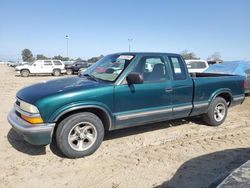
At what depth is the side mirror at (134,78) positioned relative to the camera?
4660mm

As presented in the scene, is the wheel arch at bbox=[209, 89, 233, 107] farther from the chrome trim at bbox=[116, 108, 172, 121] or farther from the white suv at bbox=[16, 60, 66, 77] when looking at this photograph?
the white suv at bbox=[16, 60, 66, 77]

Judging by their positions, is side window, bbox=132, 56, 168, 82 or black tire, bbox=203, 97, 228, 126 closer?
side window, bbox=132, 56, 168, 82

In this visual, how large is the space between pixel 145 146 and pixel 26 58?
108178mm

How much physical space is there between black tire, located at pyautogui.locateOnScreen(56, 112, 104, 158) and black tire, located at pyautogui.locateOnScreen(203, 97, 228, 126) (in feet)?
10.0

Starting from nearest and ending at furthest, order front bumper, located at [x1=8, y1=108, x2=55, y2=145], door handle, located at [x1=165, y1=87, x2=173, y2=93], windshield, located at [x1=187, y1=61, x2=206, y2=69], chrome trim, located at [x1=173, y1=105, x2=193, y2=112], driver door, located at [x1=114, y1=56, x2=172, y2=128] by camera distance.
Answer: front bumper, located at [x1=8, y1=108, x2=55, y2=145] → driver door, located at [x1=114, y1=56, x2=172, y2=128] → door handle, located at [x1=165, y1=87, x2=173, y2=93] → chrome trim, located at [x1=173, y1=105, x2=193, y2=112] → windshield, located at [x1=187, y1=61, x2=206, y2=69]

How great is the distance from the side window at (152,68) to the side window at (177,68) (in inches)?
10.0

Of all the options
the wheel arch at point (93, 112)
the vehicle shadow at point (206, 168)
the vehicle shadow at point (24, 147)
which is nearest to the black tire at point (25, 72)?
the vehicle shadow at point (24, 147)

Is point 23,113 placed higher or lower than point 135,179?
higher

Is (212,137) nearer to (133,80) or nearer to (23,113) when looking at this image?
(133,80)

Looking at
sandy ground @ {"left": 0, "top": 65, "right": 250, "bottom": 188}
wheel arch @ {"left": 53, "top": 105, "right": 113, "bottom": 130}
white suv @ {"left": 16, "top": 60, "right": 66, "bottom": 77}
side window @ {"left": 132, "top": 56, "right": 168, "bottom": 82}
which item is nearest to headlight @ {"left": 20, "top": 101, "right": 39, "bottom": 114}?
wheel arch @ {"left": 53, "top": 105, "right": 113, "bottom": 130}

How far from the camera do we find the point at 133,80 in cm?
468

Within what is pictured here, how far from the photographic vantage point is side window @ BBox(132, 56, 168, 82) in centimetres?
510

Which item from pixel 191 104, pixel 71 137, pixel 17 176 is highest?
pixel 191 104

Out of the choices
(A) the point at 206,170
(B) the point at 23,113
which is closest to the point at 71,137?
(B) the point at 23,113
